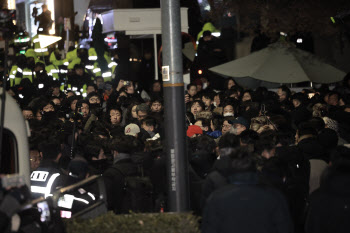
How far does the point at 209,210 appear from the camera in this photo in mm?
6660

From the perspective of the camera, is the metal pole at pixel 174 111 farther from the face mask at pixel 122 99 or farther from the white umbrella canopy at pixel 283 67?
the white umbrella canopy at pixel 283 67

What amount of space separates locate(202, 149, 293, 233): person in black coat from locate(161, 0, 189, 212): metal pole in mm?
864

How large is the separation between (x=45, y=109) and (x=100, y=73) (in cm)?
891

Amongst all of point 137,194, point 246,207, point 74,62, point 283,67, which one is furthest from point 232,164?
point 74,62

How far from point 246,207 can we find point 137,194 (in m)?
1.90

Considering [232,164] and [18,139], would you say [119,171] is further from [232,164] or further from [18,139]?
[232,164]

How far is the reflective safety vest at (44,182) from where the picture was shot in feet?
27.2

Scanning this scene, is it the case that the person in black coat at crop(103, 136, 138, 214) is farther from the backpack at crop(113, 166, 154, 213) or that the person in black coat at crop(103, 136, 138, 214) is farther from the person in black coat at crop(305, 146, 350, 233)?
the person in black coat at crop(305, 146, 350, 233)

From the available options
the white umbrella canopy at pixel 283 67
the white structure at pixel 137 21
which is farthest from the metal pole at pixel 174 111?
the white structure at pixel 137 21

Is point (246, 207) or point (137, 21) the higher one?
point (137, 21)

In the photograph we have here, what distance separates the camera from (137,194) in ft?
26.8

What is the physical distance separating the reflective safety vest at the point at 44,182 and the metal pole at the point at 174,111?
154 centimetres

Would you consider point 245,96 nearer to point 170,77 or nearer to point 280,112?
point 280,112

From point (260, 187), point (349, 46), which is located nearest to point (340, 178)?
point (260, 187)
